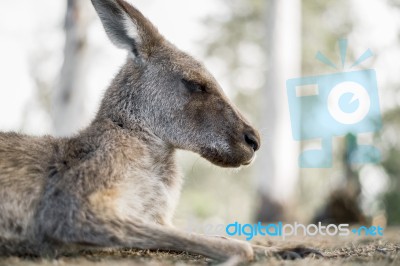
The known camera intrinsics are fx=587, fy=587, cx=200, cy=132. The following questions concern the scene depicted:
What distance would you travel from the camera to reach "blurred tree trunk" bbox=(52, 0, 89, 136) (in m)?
10.4

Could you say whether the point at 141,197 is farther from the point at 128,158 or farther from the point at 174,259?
the point at 174,259

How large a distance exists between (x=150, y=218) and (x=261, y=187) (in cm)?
1112

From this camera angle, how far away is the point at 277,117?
49.2ft

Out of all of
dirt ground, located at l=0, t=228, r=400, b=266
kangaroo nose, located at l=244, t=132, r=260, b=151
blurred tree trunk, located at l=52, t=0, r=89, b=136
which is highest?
blurred tree trunk, located at l=52, t=0, r=89, b=136

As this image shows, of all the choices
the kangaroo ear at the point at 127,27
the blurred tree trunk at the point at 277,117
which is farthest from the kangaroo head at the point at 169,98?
the blurred tree trunk at the point at 277,117

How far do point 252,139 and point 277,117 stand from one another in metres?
10.8

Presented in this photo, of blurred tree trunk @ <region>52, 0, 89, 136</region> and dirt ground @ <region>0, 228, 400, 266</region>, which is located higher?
blurred tree trunk @ <region>52, 0, 89, 136</region>

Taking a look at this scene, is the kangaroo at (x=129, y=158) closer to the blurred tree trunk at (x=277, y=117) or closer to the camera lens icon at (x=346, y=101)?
the camera lens icon at (x=346, y=101)

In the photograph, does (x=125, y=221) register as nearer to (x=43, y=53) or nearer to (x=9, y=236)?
(x=9, y=236)

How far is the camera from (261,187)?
1509 centimetres

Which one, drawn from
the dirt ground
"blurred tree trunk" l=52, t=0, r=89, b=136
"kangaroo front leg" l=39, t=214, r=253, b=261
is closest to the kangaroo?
"kangaroo front leg" l=39, t=214, r=253, b=261

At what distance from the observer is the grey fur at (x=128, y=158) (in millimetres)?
3607

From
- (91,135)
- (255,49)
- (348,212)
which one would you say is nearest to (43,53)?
(255,49)

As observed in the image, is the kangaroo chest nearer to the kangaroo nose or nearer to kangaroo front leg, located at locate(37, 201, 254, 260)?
kangaroo front leg, located at locate(37, 201, 254, 260)
